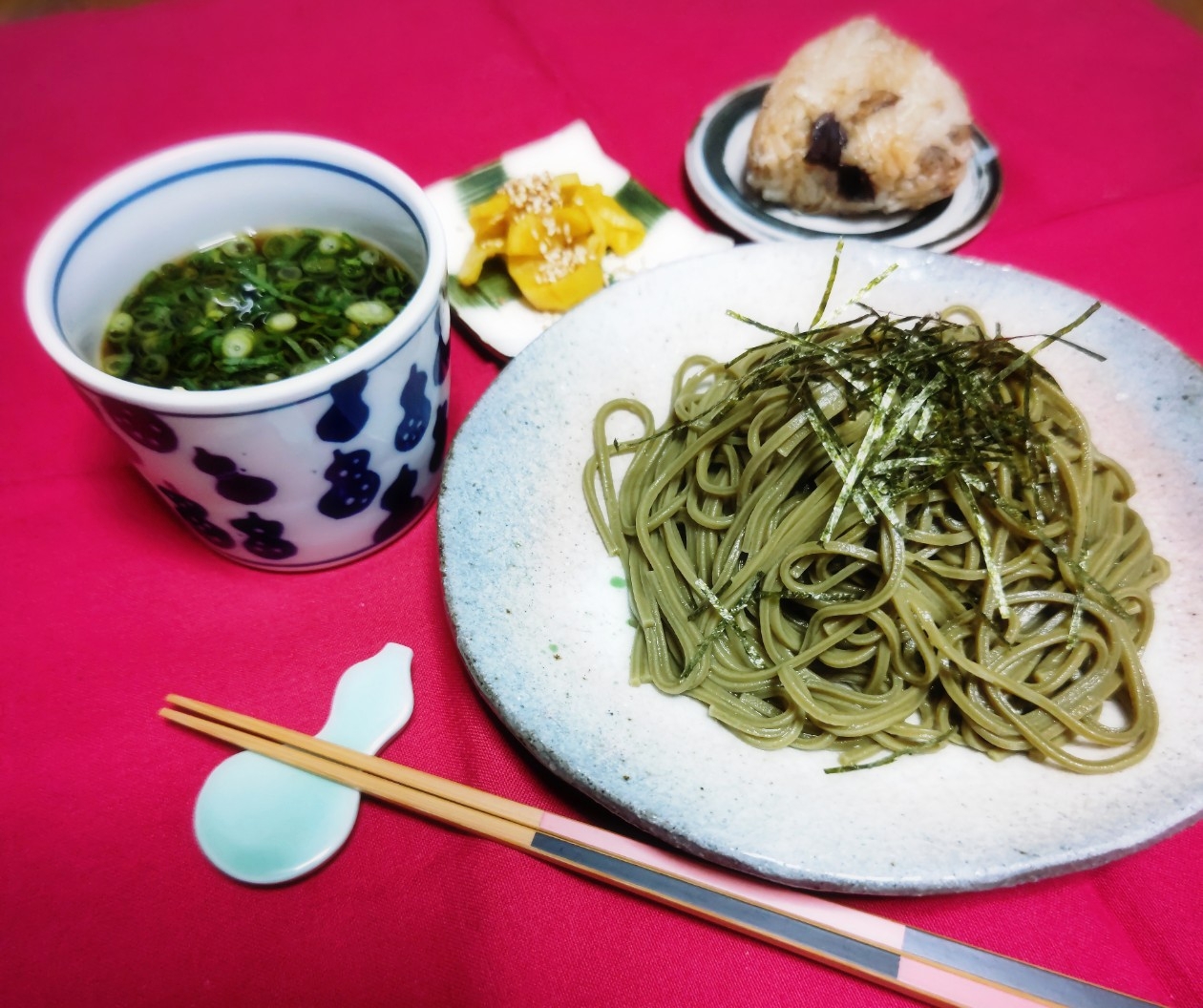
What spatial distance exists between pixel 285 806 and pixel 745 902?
791 mm

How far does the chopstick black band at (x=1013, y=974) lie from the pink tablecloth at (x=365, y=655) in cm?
→ 10

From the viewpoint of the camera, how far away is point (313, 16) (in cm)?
317

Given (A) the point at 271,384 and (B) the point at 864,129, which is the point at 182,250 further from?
(B) the point at 864,129

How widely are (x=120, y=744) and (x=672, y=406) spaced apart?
1285 millimetres

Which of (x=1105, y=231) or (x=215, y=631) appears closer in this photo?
(x=215, y=631)

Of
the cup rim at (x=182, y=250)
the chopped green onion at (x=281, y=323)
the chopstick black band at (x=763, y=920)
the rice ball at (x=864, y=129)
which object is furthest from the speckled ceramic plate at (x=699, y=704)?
the rice ball at (x=864, y=129)

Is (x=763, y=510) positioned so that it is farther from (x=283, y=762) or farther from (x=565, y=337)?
(x=283, y=762)

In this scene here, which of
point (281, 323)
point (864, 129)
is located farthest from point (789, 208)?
point (281, 323)

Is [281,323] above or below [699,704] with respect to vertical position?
above

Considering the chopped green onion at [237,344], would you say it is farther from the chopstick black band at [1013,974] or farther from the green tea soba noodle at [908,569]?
the chopstick black band at [1013,974]

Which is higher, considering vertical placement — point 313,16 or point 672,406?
point 313,16

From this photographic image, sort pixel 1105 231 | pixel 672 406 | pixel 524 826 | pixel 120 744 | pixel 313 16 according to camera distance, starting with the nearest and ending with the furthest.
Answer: pixel 524 826 → pixel 120 744 → pixel 672 406 → pixel 1105 231 → pixel 313 16

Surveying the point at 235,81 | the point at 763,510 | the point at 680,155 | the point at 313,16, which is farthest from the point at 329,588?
the point at 313,16

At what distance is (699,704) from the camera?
4.68 ft
